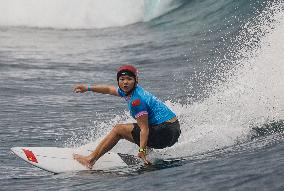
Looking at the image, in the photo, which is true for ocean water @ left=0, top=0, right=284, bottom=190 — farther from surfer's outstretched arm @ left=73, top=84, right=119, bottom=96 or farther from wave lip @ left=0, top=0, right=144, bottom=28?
surfer's outstretched arm @ left=73, top=84, right=119, bottom=96

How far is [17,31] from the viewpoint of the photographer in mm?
38375

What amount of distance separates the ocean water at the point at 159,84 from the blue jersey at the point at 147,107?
0.71m

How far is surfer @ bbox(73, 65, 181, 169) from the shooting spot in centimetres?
1055

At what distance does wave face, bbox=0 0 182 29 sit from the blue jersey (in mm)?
26000

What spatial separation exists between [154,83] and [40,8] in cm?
2402

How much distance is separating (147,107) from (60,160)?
5.61 feet

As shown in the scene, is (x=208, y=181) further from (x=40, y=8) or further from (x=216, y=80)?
(x=40, y=8)

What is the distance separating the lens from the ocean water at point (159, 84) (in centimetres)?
968

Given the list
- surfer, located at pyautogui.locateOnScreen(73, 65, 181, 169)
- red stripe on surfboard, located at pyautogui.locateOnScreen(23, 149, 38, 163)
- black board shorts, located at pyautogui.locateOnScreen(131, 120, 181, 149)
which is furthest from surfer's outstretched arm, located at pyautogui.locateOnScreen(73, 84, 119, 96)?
red stripe on surfboard, located at pyautogui.locateOnScreen(23, 149, 38, 163)

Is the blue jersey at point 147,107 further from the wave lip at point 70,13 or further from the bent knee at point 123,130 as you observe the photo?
the wave lip at point 70,13

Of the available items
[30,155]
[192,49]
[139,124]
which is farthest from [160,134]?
[192,49]

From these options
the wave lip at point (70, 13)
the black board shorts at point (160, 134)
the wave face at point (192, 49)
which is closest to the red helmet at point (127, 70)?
the black board shorts at point (160, 134)

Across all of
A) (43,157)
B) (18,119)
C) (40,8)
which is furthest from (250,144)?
(40,8)

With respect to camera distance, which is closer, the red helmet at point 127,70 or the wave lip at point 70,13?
the red helmet at point 127,70
